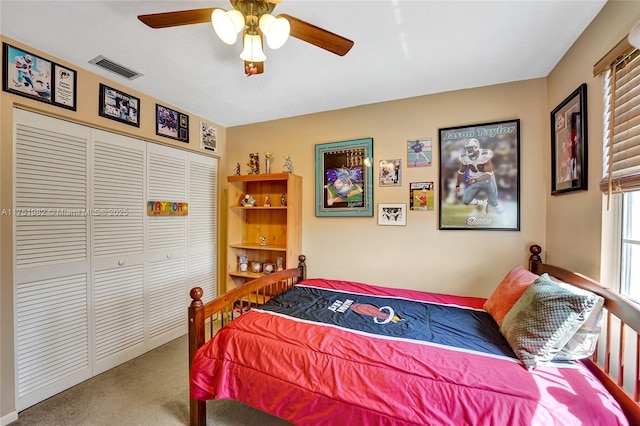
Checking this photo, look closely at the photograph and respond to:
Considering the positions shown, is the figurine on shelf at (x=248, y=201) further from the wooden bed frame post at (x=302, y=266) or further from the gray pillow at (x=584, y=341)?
the gray pillow at (x=584, y=341)

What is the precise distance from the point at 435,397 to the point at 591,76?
6.31 ft

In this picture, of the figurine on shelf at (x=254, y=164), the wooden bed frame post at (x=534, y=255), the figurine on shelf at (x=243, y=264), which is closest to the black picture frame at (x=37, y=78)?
the figurine on shelf at (x=254, y=164)

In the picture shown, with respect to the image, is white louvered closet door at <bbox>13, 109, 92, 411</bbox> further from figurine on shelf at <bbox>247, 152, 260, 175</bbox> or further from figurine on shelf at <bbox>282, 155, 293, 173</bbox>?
figurine on shelf at <bbox>282, 155, 293, 173</bbox>

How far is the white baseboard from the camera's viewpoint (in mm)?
1620

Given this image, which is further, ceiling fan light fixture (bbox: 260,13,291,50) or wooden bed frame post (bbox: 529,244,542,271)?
wooden bed frame post (bbox: 529,244,542,271)

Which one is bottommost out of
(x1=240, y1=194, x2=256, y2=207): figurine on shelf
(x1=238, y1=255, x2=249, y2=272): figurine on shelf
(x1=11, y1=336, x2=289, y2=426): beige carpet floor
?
(x1=11, y1=336, x2=289, y2=426): beige carpet floor

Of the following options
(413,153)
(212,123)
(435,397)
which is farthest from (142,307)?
(413,153)

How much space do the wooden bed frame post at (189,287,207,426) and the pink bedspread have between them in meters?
0.06

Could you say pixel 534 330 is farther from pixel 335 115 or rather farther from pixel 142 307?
pixel 142 307

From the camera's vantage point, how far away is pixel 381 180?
2562 millimetres

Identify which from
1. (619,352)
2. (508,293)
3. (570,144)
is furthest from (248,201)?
(619,352)

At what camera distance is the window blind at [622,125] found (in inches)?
45.8

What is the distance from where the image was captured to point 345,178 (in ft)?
8.86

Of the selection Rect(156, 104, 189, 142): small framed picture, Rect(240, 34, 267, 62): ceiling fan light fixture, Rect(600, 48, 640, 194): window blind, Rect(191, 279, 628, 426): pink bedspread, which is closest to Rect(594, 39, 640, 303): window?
Rect(600, 48, 640, 194): window blind
